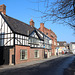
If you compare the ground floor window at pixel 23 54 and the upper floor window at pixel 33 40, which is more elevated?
the upper floor window at pixel 33 40

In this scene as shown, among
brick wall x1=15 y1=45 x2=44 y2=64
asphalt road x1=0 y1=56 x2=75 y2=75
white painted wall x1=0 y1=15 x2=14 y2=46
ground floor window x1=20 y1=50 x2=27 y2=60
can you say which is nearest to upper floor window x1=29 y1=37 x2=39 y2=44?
brick wall x1=15 y1=45 x2=44 y2=64

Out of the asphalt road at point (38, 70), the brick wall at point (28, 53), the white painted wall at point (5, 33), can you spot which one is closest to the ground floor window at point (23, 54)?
the brick wall at point (28, 53)

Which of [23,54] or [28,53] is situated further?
[28,53]

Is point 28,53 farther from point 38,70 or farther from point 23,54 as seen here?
point 38,70

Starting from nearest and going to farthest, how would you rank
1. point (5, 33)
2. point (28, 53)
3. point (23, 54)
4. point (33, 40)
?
point (5, 33), point (23, 54), point (28, 53), point (33, 40)

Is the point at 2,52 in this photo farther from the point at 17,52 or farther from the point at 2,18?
the point at 2,18

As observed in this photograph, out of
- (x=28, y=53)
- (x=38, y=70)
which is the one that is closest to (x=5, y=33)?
(x=28, y=53)

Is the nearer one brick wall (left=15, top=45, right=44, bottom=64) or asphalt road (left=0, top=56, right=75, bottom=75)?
asphalt road (left=0, top=56, right=75, bottom=75)

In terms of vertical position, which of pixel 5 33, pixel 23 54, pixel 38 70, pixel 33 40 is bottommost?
pixel 38 70

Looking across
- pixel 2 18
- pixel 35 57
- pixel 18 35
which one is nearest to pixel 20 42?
pixel 18 35

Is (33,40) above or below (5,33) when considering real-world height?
below

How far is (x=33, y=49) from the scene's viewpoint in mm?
29469

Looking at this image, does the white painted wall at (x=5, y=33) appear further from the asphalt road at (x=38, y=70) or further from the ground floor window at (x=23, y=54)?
the asphalt road at (x=38, y=70)

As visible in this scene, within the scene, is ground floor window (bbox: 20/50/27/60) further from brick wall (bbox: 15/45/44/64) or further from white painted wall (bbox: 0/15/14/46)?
white painted wall (bbox: 0/15/14/46)
